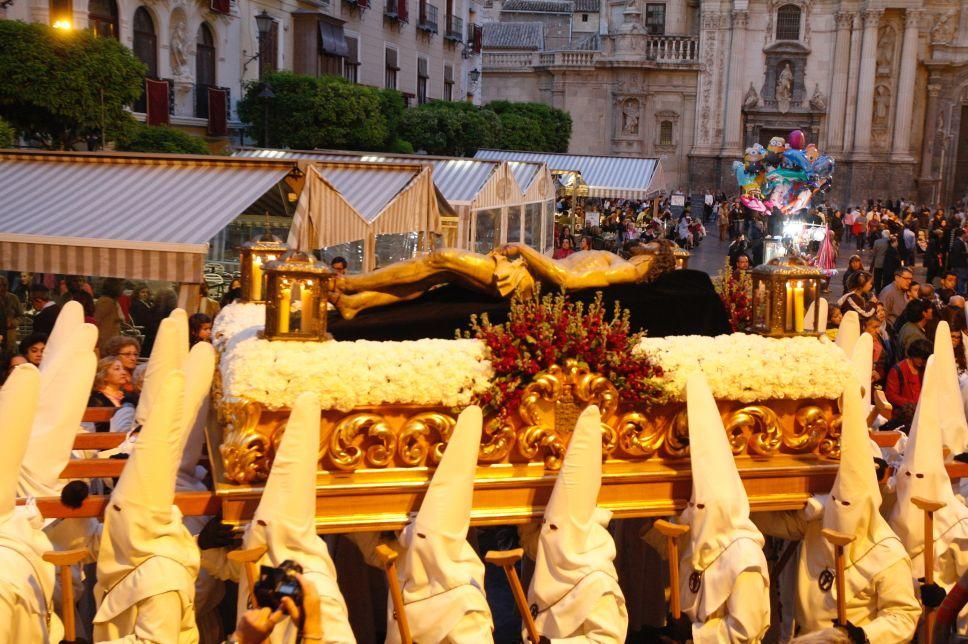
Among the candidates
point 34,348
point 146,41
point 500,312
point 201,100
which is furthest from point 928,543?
point 201,100

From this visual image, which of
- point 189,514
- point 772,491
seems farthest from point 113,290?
point 772,491

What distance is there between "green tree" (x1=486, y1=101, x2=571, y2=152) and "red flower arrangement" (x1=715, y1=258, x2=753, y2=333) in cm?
3474

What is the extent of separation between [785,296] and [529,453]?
1.71 meters

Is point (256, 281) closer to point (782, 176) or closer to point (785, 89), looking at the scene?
point (782, 176)

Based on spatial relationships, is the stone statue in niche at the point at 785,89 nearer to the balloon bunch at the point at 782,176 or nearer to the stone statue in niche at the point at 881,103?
the stone statue in niche at the point at 881,103

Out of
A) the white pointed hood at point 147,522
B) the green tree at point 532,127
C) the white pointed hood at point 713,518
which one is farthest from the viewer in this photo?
the green tree at point 532,127

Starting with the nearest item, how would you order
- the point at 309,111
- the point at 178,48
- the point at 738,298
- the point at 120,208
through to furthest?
the point at 738,298, the point at 120,208, the point at 178,48, the point at 309,111

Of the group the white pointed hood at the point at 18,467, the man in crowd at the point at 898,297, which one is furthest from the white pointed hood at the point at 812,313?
the man in crowd at the point at 898,297

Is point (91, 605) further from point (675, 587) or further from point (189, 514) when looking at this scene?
point (675, 587)

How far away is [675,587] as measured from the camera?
5500 mm

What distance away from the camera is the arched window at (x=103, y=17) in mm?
23141

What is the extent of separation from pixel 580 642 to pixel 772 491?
1.50m

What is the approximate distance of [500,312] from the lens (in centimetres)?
632

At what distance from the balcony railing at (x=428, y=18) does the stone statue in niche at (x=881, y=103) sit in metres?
19.8
